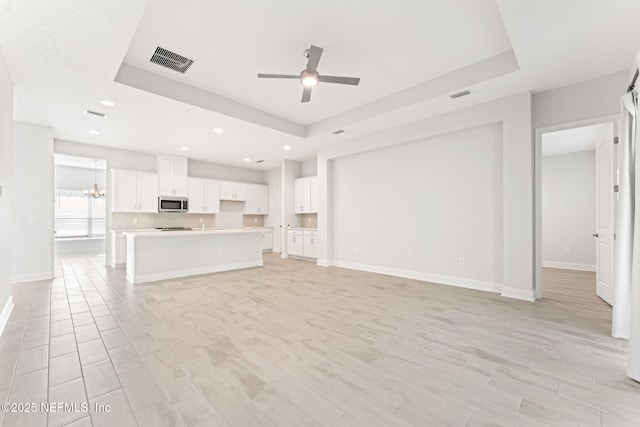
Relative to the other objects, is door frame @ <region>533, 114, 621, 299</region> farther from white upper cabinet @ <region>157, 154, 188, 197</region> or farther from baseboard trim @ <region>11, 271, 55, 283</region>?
baseboard trim @ <region>11, 271, 55, 283</region>

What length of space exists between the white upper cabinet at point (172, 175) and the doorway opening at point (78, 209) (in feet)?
11.3

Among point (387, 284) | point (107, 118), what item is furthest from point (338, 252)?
point (107, 118)

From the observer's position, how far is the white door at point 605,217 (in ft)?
12.3

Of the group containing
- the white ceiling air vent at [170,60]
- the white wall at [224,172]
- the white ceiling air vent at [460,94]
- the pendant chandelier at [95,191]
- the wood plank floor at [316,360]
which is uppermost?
the white ceiling air vent at [170,60]

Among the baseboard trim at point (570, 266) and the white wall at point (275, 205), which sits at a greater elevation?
the white wall at point (275, 205)

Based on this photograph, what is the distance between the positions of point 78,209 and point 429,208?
459 inches

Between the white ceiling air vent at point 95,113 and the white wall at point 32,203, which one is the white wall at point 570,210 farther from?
the white wall at point 32,203

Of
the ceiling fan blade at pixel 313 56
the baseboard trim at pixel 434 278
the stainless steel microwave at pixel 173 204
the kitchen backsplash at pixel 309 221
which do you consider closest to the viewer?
the ceiling fan blade at pixel 313 56

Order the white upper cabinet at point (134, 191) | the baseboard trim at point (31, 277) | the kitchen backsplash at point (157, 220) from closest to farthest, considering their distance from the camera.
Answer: the baseboard trim at point (31, 277) → the white upper cabinet at point (134, 191) → the kitchen backsplash at point (157, 220)

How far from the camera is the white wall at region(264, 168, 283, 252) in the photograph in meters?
9.59

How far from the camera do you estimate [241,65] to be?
3602 millimetres

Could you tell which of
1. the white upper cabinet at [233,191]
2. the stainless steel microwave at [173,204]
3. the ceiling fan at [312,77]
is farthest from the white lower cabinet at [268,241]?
the ceiling fan at [312,77]

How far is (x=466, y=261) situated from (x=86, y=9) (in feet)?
18.6

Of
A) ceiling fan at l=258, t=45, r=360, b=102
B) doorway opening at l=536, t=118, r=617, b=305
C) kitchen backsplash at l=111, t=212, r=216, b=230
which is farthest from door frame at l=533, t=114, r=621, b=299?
kitchen backsplash at l=111, t=212, r=216, b=230
